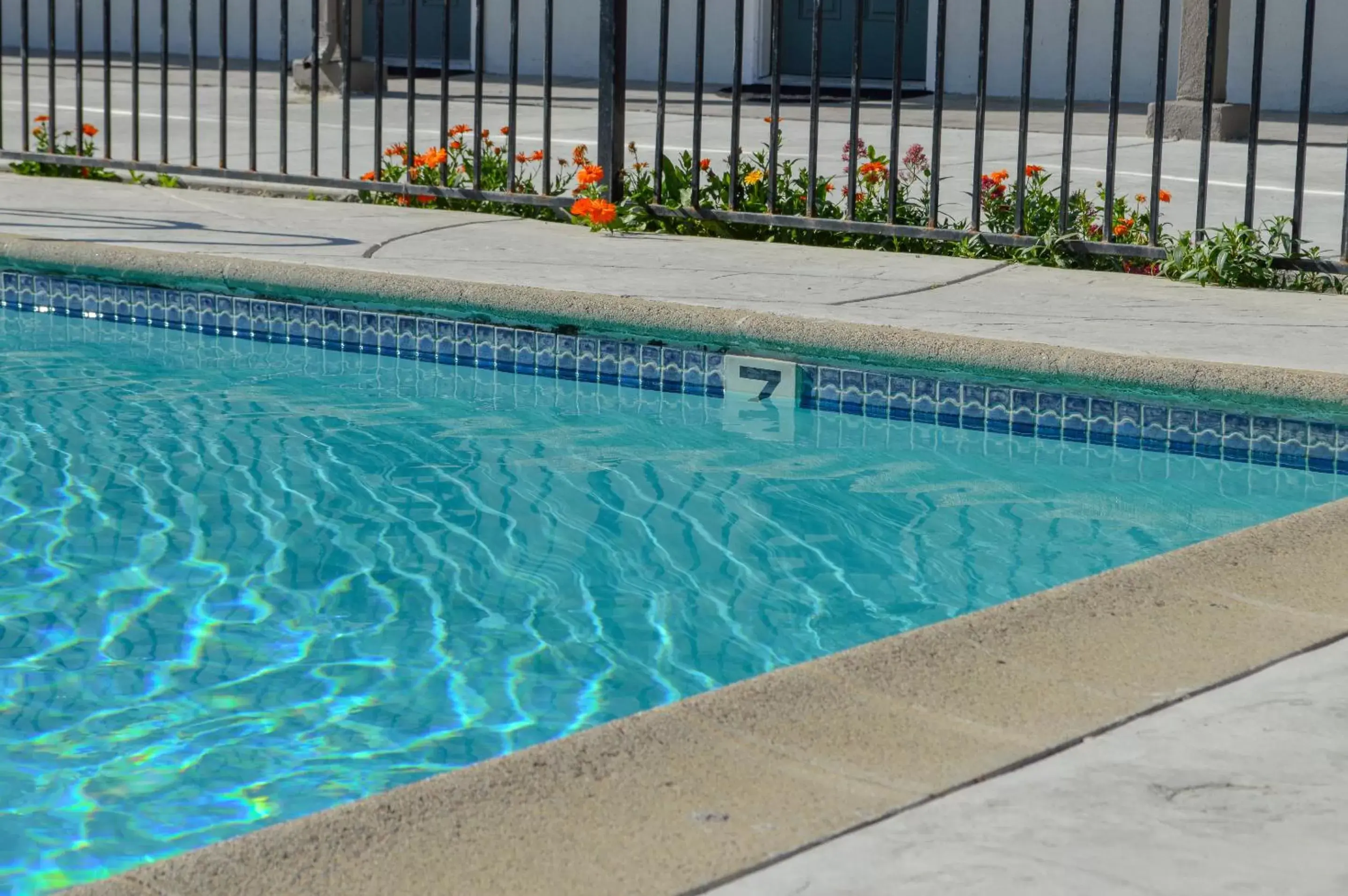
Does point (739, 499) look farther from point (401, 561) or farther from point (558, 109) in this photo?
point (558, 109)

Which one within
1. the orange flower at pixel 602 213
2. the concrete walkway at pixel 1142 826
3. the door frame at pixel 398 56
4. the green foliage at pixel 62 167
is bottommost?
the concrete walkway at pixel 1142 826

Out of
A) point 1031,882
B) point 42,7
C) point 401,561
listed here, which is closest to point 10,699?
point 401,561

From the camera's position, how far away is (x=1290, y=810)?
2197mm

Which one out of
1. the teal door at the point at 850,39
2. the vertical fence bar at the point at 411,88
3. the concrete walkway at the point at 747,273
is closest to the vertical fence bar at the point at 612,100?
the concrete walkway at the point at 747,273

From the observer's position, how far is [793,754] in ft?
7.60

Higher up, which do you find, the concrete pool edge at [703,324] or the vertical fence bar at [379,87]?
the vertical fence bar at [379,87]

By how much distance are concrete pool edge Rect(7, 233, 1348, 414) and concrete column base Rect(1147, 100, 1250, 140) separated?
7.39 m

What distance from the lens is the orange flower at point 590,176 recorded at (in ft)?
23.8

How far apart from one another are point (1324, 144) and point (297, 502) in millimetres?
8925

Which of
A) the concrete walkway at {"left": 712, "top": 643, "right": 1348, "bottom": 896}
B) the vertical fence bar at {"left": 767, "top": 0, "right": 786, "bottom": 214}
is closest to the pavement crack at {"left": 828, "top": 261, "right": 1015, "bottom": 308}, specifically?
the vertical fence bar at {"left": 767, "top": 0, "right": 786, "bottom": 214}

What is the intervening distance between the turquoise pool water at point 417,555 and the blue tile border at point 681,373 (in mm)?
51

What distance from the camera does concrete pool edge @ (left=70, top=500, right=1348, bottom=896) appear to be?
1992 mm

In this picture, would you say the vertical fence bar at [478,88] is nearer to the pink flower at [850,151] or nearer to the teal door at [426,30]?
the pink flower at [850,151]

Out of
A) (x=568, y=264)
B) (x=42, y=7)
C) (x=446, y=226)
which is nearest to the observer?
(x=568, y=264)
